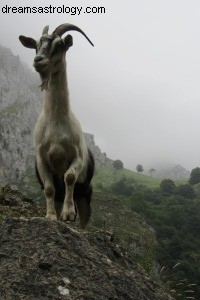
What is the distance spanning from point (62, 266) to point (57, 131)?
3428 mm

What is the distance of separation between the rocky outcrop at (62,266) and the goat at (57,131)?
1.52 meters

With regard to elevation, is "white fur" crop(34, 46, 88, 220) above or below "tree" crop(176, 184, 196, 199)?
above

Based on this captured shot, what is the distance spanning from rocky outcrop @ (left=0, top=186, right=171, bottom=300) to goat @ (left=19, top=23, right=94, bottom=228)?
1.52 m

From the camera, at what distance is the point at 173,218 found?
128500 millimetres

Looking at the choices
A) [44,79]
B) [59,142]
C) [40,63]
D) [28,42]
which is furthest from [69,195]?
[28,42]

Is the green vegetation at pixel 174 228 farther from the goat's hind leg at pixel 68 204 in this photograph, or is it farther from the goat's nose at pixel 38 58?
the goat's nose at pixel 38 58

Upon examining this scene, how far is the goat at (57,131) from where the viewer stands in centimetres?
902

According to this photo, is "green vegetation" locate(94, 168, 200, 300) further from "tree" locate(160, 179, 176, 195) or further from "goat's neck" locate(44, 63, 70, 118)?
"goat's neck" locate(44, 63, 70, 118)

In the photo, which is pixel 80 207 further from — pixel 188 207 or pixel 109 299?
pixel 188 207

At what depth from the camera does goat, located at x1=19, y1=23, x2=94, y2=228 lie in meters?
9.02

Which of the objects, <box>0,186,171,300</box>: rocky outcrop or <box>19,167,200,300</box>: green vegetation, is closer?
<box>0,186,171,300</box>: rocky outcrop

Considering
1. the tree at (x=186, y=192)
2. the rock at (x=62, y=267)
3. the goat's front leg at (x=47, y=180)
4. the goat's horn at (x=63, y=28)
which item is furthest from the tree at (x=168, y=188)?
the rock at (x=62, y=267)

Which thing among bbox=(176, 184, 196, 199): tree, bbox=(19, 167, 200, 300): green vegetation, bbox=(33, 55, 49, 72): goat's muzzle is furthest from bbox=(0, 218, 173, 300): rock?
bbox=(176, 184, 196, 199): tree

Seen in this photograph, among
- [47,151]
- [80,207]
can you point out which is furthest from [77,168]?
[80,207]
